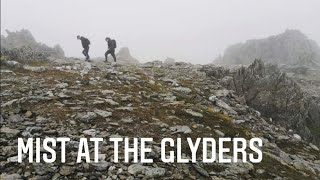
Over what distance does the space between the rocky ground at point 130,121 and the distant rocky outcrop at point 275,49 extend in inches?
2373

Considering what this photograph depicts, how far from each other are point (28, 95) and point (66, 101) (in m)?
2.09

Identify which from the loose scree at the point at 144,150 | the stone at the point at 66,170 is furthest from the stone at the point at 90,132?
the stone at the point at 66,170

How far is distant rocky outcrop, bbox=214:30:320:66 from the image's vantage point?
8131cm

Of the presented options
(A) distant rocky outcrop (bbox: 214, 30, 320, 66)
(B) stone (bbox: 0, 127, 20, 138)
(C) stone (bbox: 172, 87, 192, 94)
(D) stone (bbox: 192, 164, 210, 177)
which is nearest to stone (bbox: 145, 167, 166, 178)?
(D) stone (bbox: 192, 164, 210, 177)

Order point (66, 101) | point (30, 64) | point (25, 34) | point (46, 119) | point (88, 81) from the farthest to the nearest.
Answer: point (25, 34)
point (30, 64)
point (88, 81)
point (66, 101)
point (46, 119)

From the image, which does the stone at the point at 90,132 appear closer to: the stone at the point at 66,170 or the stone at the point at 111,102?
the stone at the point at 66,170

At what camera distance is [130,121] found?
Result: 15211 millimetres

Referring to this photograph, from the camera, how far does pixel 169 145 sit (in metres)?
13.4

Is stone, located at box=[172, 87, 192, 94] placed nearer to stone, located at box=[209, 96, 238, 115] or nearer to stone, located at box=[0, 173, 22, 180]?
stone, located at box=[209, 96, 238, 115]

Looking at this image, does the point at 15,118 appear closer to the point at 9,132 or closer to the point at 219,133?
the point at 9,132

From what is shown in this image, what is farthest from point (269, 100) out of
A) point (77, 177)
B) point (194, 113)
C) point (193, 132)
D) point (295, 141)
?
point (77, 177)

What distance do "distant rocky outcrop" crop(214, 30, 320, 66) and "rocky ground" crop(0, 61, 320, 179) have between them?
2373 inches

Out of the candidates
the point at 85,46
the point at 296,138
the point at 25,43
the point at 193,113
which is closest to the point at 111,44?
the point at 85,46

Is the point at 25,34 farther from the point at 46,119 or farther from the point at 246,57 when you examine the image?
the point at 46,119
